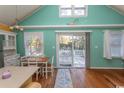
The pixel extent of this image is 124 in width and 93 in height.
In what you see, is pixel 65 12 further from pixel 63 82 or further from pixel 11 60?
pixel 63 82

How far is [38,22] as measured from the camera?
23.5 ft

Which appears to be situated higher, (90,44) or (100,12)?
(100,12)

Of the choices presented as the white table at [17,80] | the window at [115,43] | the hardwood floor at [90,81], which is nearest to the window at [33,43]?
the hardwood floor at [90,81]

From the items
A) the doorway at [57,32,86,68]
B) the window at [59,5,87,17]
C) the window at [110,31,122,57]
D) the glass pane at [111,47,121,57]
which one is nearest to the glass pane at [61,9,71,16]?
the window at [59,5,87,17]

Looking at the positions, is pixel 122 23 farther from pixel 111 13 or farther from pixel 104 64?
pixel 104 64

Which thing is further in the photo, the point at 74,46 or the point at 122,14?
the point at 74,46

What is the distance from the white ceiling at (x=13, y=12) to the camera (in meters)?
5.14

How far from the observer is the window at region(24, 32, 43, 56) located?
7230mm

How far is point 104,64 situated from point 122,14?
2683mm

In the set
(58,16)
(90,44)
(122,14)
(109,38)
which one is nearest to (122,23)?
(122,14)

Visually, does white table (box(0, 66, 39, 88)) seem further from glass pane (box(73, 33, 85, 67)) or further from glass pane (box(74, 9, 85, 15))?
glass pane (box(74, 9, 85, 15))

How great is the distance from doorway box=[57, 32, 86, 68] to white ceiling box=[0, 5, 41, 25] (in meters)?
2.07
